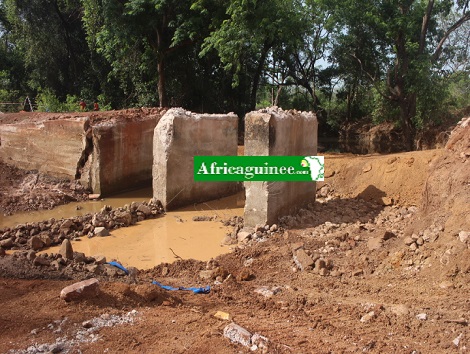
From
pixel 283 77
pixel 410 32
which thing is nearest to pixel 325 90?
pixel 283 77

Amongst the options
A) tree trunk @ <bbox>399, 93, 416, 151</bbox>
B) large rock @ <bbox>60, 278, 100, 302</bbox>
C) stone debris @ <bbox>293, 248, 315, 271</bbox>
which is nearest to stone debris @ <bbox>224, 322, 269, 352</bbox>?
large rock @ <bbox>60, 278, 100, 302</bbox>

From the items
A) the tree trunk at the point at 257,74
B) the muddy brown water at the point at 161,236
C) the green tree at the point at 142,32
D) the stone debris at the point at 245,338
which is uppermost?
the green tree at the point at 142,32

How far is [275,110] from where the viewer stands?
7793mm

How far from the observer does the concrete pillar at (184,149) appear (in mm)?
9508

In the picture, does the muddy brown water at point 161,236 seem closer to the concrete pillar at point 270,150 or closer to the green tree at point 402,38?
the concrete pillar at point 270,150

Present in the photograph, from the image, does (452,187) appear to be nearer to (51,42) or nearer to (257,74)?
(257,74)

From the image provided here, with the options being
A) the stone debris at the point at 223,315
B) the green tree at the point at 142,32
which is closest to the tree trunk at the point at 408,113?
the green tree at the point at 142,32

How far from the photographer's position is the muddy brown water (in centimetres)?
726

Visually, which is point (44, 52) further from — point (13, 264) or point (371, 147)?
point (13, 264)

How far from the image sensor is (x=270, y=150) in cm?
746

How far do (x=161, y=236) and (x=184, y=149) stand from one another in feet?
7.47

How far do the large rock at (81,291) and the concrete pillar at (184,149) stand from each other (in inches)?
218

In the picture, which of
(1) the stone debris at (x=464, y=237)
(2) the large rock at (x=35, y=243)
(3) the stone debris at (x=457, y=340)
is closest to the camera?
(3) the stone debris at (x=457, y=340)

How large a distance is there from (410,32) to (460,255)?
373 inches
